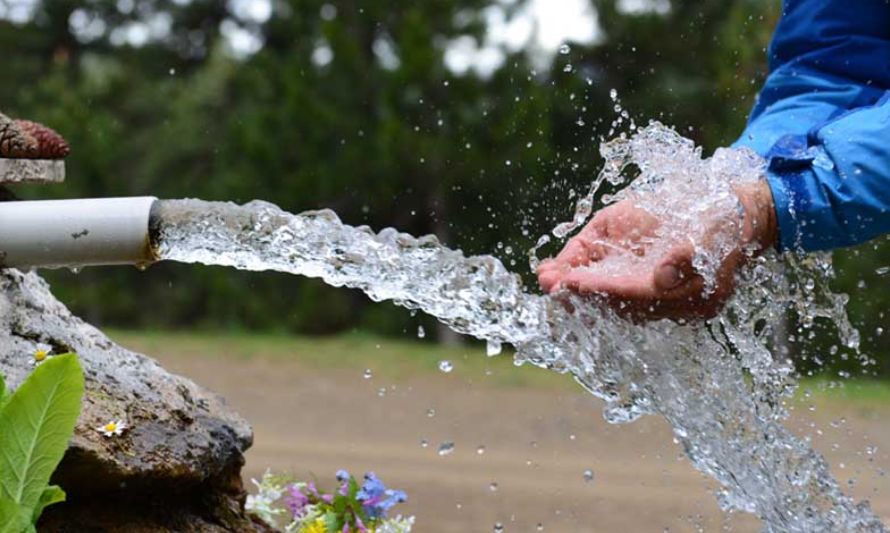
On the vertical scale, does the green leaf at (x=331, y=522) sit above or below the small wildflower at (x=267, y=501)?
above

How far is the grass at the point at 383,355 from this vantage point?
822 cm

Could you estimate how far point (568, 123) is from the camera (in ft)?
27.1

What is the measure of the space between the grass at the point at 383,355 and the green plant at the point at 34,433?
6.69 m

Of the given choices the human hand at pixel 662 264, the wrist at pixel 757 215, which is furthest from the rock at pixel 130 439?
the wrist at pixel 757 215

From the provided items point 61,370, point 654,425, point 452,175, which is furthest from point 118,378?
point 452,175

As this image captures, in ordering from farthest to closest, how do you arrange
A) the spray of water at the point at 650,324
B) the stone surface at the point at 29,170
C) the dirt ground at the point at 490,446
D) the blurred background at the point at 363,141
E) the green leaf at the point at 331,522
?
the blurred background at the point at 363,141
the dirt ground at the point at 490,446
the green leaf at the point at 331,522
the stone surface at the point at 29,170
the spray of water at the point at 650,324

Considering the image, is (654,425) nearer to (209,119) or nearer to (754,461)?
(754,461)

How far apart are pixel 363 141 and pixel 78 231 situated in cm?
880

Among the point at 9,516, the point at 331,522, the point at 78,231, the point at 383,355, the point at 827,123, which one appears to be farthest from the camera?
the point at 383,355

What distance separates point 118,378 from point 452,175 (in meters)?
7.70

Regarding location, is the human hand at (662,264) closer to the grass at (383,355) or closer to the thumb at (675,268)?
the thumb at (675,268)

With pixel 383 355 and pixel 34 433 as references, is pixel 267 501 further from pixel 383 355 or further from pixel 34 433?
pixel 383 355

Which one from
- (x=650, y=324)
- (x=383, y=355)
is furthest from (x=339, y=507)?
(x=383, y=355)

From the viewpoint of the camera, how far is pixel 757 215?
1.47 metres
